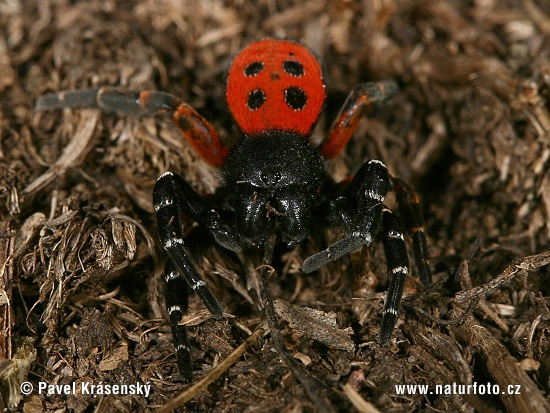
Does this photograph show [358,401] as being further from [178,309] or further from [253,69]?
[253,69]

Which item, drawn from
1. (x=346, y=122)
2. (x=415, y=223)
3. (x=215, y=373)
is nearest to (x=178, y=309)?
(x=215, y=373)

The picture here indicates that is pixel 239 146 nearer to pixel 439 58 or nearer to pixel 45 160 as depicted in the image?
pixel 45 160

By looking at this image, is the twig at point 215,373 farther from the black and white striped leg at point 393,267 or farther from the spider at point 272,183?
the black and white striped leg at point 393,267

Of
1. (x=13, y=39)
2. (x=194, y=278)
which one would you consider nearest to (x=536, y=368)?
(x=194, y=278)

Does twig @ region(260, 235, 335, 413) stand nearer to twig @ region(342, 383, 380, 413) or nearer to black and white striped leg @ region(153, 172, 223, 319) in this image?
twig @ region(342, 383, 380, 413)

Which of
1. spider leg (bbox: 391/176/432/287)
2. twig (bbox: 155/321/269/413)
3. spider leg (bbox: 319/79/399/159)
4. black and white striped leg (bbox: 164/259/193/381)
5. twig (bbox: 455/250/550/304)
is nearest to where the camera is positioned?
twig (bbox: 155/321/269/413)

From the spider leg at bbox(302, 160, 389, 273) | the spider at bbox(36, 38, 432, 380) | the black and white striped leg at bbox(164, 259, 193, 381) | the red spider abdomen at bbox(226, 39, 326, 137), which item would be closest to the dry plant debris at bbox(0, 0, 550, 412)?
the black and white striped leg at bbox(164, 259, 193, 381)

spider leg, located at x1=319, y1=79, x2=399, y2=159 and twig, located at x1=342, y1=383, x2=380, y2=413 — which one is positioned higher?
spider leg, located at x1=319, y1=79, x2=399, y2=159
